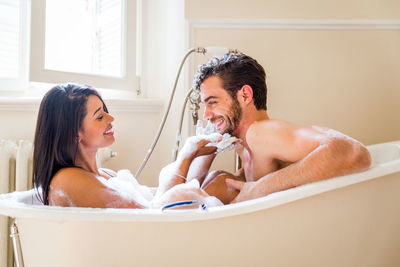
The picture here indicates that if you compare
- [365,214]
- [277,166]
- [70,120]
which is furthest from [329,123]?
[70,120]

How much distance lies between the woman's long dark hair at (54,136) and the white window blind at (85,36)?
0.81 metres

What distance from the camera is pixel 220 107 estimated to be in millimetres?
1424

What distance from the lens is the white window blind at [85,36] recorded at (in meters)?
2.00

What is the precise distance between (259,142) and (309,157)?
218 mm

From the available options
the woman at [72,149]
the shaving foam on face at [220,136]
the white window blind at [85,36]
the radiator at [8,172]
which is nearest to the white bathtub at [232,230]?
the woman at [72,149]

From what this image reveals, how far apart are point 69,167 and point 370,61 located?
1.65 metres

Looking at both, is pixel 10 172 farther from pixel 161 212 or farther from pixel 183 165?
pixel 161 212

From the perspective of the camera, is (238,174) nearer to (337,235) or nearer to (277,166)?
(277,166)

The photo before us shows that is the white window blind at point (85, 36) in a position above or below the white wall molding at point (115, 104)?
above

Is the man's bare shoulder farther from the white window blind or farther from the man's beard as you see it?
the white window blind

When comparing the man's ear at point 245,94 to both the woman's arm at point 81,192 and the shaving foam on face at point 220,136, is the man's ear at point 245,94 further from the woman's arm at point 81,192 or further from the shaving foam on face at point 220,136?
the woman's arm at point 81,192

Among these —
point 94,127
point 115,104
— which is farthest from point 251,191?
point 115,104

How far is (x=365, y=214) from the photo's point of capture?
114 centimetres

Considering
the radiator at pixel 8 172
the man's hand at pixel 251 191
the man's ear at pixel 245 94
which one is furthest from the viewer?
the radiator at pixel 8 172
